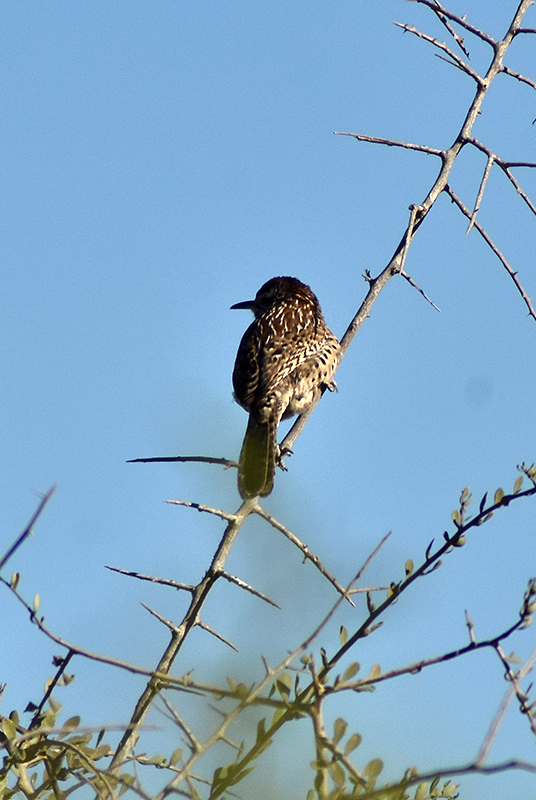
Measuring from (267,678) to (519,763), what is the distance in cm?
64

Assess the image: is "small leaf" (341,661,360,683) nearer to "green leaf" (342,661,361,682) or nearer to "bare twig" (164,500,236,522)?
"green leaf" (342,661,361,682)

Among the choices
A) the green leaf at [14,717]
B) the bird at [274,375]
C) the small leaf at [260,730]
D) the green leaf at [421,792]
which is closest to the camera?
the small leaf at [260,730]

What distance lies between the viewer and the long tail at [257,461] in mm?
4195

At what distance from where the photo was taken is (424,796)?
253 centimetres

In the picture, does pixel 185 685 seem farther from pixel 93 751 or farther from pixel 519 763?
pixel 519 763

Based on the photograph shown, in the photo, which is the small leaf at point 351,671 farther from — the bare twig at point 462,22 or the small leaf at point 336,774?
the bare twig at point 462,22

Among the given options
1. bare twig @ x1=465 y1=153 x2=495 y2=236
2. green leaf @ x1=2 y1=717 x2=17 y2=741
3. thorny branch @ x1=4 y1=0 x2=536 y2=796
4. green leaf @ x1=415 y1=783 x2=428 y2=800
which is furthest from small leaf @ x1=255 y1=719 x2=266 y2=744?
bare twig @ x1=465 y1=153 x2=495 y2=236

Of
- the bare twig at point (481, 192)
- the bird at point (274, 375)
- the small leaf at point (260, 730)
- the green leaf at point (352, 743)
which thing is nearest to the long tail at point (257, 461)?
the bird at point (274, 375)

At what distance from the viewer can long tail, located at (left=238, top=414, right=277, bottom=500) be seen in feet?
13.8

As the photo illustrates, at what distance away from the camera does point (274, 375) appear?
16.3 feet

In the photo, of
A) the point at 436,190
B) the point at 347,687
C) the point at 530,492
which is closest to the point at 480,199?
the point at 436,190

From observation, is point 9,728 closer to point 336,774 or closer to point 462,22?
point 336,774

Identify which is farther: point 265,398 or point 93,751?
point 265,398

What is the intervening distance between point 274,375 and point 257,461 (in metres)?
0.72
